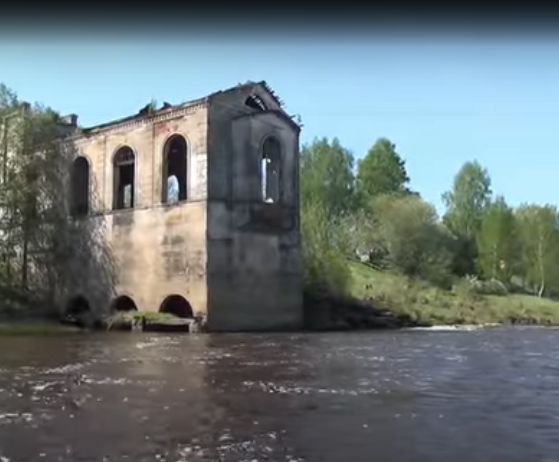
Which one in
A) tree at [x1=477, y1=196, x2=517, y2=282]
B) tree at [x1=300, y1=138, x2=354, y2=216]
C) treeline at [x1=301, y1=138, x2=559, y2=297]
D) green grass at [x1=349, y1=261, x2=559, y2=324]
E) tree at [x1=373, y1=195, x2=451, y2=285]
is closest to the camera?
green grass at [x1=349, y1=261, x2=559, y2=324]

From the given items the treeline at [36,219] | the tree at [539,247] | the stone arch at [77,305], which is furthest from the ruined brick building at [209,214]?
the tree at [539,247]

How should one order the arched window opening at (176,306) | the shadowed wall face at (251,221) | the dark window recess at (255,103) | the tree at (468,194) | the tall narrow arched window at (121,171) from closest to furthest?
1. the shadowed wall face at (251,221)
2. the arched window opening at (176,306)
3. the dark window recess at (255,103)
4. the tall narrow arched window at (121,171)
5. the tree at (468,194)

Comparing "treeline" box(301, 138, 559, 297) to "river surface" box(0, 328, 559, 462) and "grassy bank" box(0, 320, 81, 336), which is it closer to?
"grassy bank" box(0, 320, 81, 336)

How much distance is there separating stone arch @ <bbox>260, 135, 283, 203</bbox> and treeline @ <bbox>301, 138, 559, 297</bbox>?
541cm

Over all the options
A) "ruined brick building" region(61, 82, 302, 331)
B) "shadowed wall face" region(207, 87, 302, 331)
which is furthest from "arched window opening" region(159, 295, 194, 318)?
"shadowed wall face" region(207, 87, 302, 331)

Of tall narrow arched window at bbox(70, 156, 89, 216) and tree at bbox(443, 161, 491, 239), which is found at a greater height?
tree at bbox(443, 161, 491, 239)

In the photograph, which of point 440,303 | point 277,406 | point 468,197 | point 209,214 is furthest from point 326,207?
point 277,406

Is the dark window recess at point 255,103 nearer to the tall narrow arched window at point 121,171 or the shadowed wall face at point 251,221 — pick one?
the shadowed wall face at point 251,221

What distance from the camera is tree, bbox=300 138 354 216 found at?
91.6m

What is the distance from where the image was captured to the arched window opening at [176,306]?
142 feet

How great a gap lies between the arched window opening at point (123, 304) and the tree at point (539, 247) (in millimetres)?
48119

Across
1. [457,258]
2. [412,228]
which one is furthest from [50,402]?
[457,258]

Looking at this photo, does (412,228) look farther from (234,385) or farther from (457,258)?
(234,385)

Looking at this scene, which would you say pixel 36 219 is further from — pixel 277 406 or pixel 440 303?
pixel 277 406
